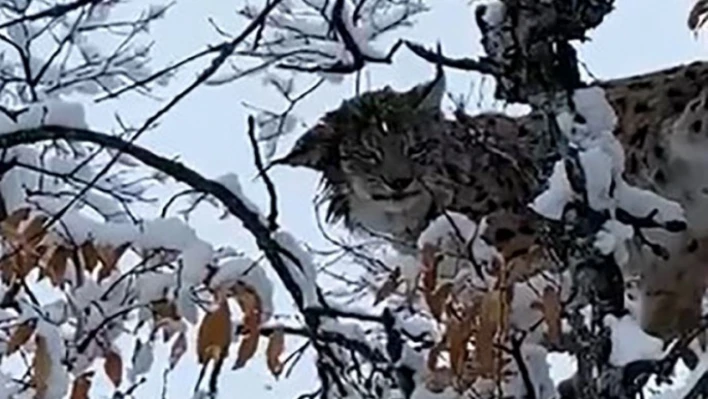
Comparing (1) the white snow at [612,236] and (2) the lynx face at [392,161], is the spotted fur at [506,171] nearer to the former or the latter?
(2) the lynx face at [392,161]

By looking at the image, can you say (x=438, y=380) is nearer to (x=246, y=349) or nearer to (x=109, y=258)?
(x=246, y=349)

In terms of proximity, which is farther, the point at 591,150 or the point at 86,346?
the point at 86,346

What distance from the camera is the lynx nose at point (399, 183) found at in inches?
147

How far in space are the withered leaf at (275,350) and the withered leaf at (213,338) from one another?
19 centimetres

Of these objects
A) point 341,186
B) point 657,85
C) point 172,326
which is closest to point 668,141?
point 657,85

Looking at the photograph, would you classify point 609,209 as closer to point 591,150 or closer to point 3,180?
point 591,150

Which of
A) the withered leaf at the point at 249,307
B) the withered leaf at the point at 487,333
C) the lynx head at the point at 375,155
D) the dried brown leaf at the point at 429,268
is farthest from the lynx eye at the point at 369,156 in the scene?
the withered leaf at the point at 487,333

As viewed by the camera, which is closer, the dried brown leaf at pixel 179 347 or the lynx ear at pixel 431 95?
the lynx ear at pixel 431 95

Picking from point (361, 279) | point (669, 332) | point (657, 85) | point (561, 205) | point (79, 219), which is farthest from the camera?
point (657, 85)

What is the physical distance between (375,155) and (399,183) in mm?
239

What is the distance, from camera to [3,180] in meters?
2.67

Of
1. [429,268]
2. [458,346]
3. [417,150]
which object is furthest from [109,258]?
[417,150]

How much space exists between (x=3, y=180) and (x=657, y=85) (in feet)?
7.08

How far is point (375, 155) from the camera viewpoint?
3.51 meters
